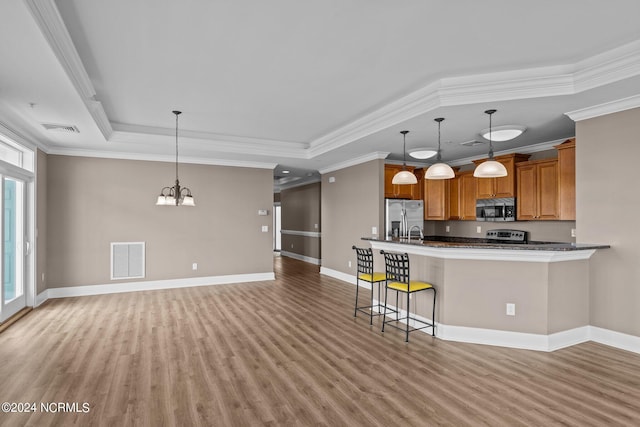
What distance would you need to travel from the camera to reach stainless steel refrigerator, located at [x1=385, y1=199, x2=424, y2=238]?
6855 millimetres

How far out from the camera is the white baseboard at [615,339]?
3.66 meters

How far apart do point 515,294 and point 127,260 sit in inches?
253

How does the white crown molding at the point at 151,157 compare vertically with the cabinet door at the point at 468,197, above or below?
above

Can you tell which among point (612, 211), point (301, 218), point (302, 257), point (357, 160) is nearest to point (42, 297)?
point (357, 160)

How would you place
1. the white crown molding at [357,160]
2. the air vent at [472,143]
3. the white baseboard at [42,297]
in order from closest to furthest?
the white baseboard at [42,297] < the air vent at [472,143] < the white crown molding at [357,160]

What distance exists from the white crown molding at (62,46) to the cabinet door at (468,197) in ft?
21.2

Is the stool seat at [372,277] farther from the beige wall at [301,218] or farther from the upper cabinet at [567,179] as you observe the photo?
the beige wall at [301,218]

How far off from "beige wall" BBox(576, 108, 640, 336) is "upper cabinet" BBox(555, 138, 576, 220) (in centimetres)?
73

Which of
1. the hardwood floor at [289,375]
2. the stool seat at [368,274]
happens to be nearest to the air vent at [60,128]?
the hardwood floor at [289,375]

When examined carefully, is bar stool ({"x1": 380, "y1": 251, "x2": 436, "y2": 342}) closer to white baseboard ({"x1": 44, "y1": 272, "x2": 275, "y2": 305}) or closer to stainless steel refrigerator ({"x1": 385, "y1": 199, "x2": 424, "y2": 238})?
stainless steel refrigerator ({"x1": 385, "y1": 199, "x2": 424, "y2": 238})

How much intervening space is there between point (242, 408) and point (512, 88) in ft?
12.9

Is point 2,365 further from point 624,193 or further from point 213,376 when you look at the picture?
point 624,193

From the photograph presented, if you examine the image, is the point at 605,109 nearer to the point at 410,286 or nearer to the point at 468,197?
the point at 410,286

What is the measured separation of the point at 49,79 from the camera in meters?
3.08
